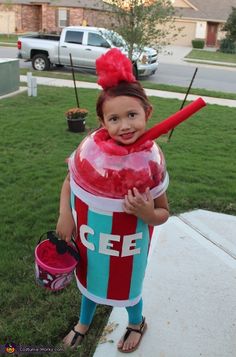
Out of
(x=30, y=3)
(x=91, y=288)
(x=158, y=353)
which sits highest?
(x=30, y=3)

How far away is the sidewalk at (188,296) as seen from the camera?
2525 mm

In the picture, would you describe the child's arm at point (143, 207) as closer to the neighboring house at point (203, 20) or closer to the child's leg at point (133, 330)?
the child's leg at point (133, 330)

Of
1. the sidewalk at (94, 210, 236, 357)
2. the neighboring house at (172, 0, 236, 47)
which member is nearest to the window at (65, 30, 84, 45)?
the sidewalk at (94, 210, 236, 357)

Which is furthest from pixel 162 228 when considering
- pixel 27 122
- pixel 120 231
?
Result: pixel 27 122

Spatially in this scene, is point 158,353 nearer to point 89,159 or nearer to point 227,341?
point 227,341

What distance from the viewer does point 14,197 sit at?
4477 mm

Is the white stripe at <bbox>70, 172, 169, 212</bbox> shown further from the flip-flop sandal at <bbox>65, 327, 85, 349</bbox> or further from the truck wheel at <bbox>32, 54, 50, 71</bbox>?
the truck wheel at <bbox>32, 54, 50, 71</bbox>

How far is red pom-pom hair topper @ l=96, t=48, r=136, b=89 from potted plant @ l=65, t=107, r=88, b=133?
5.23m

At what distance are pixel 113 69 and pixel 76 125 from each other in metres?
5.31

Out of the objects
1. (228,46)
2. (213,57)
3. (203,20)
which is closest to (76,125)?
(213,57)

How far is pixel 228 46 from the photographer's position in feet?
113

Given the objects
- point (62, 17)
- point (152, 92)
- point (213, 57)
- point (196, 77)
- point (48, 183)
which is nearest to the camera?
point (48, 183)

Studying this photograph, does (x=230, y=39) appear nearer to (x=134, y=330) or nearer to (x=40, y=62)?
(x=40, y=62)

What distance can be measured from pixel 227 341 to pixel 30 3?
4114 centimetres
